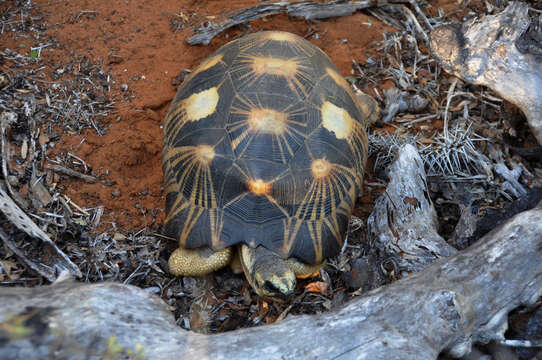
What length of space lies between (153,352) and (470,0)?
187 inches

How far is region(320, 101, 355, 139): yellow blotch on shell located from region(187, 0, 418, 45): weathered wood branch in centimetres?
185

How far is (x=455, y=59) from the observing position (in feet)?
9.95

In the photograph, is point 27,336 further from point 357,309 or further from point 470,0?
point 470,0

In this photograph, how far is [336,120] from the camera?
284 cm

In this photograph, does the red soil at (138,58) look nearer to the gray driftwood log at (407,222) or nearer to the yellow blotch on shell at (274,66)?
the yellow blotch on shell at (274,66)

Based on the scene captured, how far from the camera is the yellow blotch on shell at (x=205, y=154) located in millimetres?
2660

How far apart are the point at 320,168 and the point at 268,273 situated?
74 centimetres

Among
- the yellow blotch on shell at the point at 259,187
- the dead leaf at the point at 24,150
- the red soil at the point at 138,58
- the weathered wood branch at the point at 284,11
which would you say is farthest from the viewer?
the weathered wood branch at the point at 284,11

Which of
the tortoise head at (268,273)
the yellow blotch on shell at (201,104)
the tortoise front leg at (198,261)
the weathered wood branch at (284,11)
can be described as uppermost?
the weathered wood branch at (284,11)

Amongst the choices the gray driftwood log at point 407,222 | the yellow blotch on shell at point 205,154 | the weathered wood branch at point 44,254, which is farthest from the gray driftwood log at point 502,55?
the weathered wood branch at point 44,254

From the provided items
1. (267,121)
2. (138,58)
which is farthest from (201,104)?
(138,58)

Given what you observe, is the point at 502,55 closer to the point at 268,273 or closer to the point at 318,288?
the point at 318,288

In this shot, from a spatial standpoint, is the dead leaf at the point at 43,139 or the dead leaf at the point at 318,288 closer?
the dead leaf at the point at 318,288

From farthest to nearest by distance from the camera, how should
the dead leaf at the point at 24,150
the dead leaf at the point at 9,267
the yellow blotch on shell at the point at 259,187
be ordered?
the dead leaf at the point at 24,150
the yellow blotch on shell at the point at 259,187
the dead leaf at the point at 9,267
